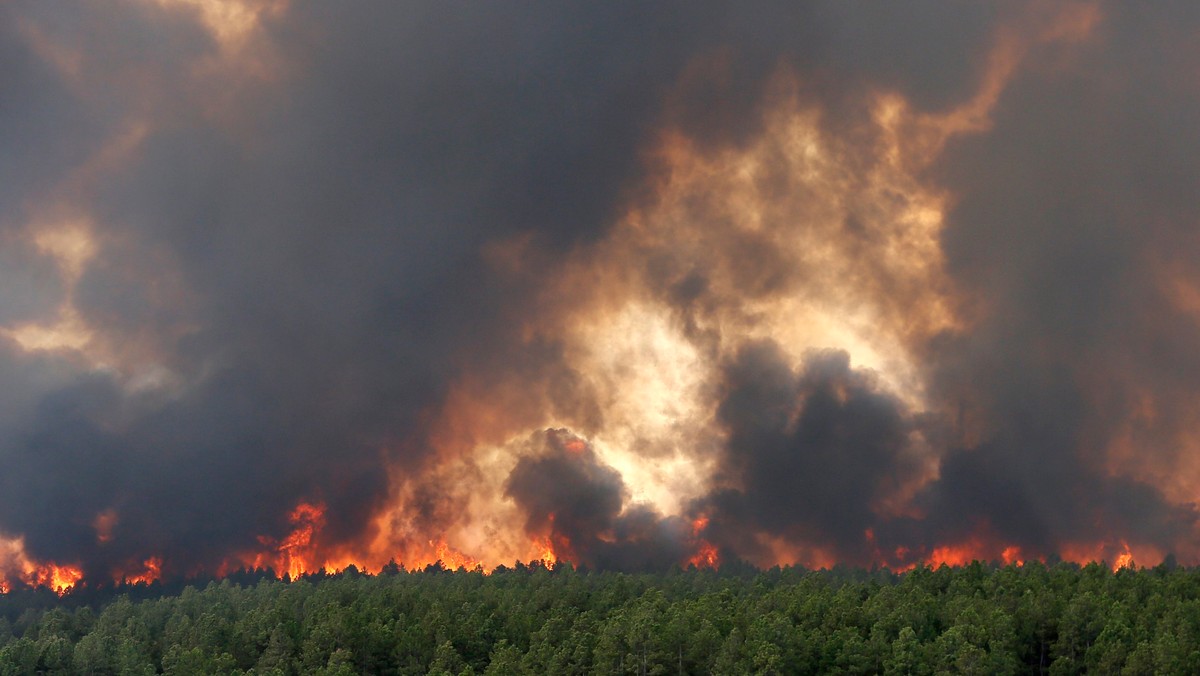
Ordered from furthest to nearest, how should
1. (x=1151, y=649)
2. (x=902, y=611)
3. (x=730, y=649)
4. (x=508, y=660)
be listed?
(x=902, y=611) → (x=508, y=660) → (x=730, y=649) → (x=1151, y=649)

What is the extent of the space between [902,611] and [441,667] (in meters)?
86.0

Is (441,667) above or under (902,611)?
under

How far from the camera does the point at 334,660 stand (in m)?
200

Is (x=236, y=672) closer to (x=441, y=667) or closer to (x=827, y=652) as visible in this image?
(x=441, y=667)

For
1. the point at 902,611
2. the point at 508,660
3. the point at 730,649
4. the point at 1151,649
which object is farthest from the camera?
→ the point at 902,611

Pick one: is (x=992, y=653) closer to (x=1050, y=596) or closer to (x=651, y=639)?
(x=1050, y=596)

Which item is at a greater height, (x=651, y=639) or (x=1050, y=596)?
(x=1050, y=596)

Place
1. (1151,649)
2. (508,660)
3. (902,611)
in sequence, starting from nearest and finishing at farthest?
(1151,649), (508,660), (902,611)

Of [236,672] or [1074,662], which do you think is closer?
[1074,662]

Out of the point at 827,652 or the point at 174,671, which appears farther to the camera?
the point at 174,671

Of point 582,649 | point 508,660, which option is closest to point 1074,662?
point 582,649

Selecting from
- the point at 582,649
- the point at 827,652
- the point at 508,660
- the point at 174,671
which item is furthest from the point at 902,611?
the point at 174,671

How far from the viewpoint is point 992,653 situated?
168500 mm

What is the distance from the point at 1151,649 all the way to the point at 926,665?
108 feet
